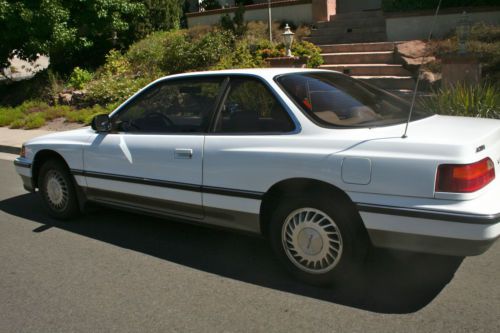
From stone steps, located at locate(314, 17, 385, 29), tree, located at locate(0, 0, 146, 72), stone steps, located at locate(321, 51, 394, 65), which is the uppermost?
tree, located at locate(0, 0, 146, 72)

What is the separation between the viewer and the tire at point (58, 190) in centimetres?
548

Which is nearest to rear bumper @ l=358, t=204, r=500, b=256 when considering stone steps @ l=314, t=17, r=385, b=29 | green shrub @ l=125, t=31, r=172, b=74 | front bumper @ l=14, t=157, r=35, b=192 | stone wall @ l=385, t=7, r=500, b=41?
front bumper @ l=14, t=157, r=35, b=192

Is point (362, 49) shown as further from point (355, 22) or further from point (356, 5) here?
point (356, 5)

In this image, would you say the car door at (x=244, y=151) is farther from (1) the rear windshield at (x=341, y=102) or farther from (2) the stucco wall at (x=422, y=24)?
(2) the stucco wall at (x=422, y=24)

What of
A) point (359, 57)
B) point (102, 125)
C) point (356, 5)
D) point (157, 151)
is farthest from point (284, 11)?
point (157, 151)

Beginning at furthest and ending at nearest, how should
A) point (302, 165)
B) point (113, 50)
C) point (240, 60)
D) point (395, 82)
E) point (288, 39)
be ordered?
1. point (113, 50)
2. point (240, 60)
3. point (288, 39)
4. point (395, 82)
5. point (302, 165)

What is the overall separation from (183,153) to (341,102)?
1.35m

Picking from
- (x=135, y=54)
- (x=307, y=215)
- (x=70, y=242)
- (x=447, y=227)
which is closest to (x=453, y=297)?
(x=447, y=227)

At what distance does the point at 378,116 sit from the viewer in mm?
3971

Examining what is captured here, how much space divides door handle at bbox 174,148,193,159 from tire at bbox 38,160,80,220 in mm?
1629

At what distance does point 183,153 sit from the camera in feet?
14.2

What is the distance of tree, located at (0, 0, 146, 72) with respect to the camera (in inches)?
582

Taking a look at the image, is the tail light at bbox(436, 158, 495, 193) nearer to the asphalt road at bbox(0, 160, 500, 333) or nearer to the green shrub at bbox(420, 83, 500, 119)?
the asphalt road at bbox(0, 160, 500, 333)

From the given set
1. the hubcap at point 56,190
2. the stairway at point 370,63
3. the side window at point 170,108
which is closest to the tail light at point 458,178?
the side window at point 170,108
